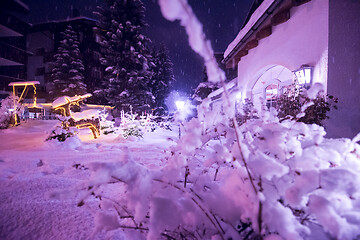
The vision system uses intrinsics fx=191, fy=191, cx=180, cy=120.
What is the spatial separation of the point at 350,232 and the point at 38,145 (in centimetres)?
663

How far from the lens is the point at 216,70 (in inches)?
29.4

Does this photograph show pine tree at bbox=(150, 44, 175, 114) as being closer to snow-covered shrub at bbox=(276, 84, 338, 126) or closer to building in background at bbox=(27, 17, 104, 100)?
building in background at bbox=(27, 17, 104, 100)

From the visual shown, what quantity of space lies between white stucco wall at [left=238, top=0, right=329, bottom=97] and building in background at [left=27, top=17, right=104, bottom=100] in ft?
69.3

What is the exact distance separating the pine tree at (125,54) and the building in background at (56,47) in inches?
332

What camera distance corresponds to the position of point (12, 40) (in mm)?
18750

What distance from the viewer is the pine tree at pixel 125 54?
15266 mm

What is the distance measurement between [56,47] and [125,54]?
1408 centimetres

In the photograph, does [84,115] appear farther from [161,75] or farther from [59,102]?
[161,75]

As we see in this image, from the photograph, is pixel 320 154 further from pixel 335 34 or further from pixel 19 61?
pixel 19 61

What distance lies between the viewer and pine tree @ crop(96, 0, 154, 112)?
15266 mm

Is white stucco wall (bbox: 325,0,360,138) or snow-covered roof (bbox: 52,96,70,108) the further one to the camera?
snow-covered roof (bbox: 52,96,70,108)

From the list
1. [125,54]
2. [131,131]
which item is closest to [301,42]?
[131,131]

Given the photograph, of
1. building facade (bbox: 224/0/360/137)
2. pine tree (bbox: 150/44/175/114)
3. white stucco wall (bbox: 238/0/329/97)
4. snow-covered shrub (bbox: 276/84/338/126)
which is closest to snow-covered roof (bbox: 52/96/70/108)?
white stucco wall (bbox: 238/0/329/97)

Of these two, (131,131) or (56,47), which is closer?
(131,131)
